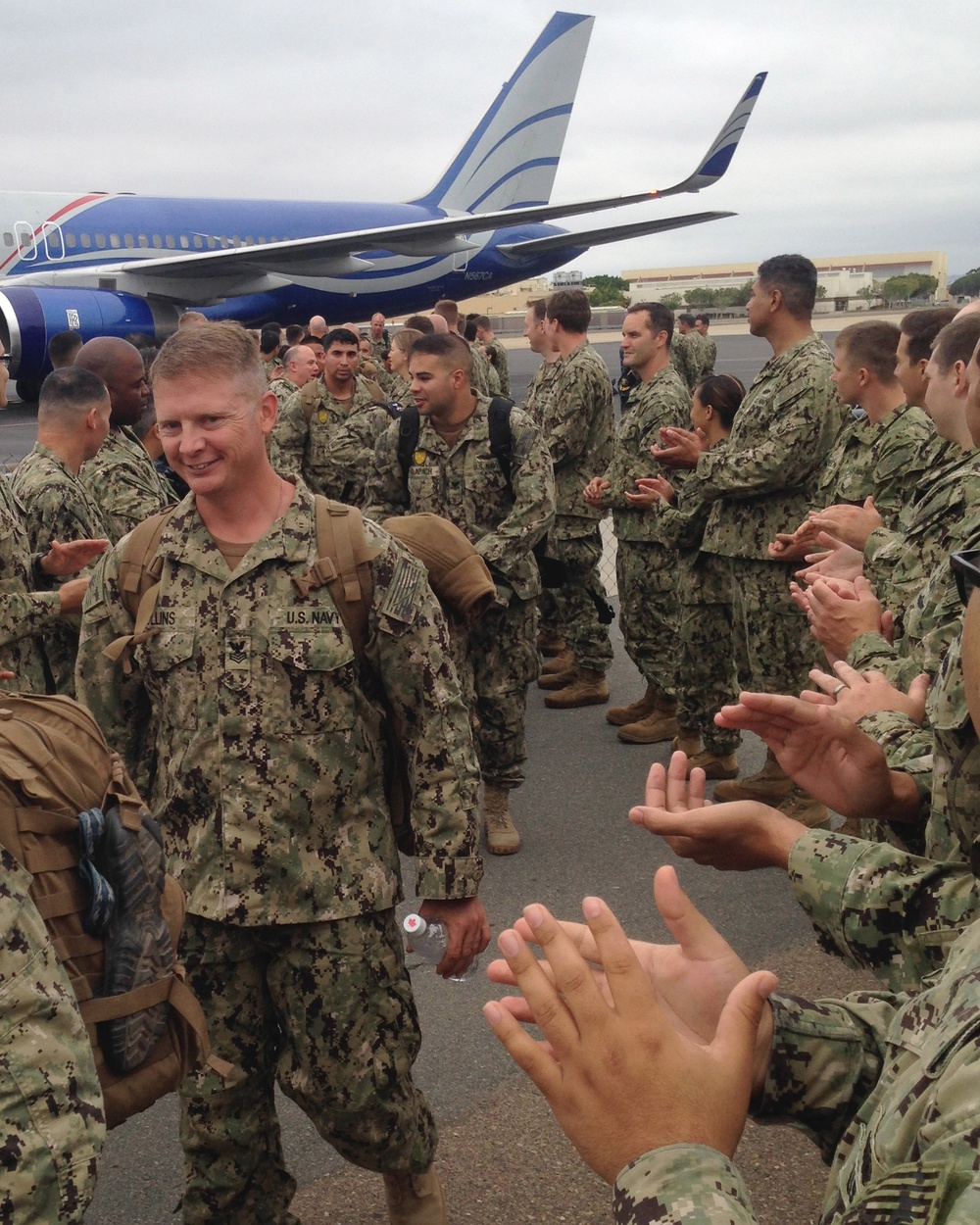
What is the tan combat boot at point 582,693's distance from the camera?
6.77 meters

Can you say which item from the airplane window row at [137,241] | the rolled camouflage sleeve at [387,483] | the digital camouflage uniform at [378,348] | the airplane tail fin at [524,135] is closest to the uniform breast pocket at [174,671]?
the rolled camouflage sleeve at [387,483]

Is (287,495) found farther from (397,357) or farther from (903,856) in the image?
(397,357)

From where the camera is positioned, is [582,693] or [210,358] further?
[582,693]

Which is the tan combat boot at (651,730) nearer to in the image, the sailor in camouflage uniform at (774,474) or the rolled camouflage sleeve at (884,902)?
the sailor in camouflage uniform at (774,474)

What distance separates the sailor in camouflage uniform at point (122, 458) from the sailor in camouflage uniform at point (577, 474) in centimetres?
254

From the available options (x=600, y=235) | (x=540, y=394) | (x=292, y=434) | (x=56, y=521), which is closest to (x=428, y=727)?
(x=56, y=521)

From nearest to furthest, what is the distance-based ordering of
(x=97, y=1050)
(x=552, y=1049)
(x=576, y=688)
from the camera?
(x=552, y=1049), (x=97, y=1050), (x=576, y=688)

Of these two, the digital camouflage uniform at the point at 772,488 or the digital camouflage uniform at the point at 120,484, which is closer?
the digital camouflage uniform at the point at 120,484

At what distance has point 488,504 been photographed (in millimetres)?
4867

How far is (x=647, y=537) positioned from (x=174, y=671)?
4.22m

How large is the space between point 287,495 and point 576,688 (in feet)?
14.6

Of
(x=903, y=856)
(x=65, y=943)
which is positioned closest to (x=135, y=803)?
(x=65, y=943)

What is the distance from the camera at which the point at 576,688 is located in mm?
6828

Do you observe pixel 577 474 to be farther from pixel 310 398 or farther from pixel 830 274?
pixel 830 274
